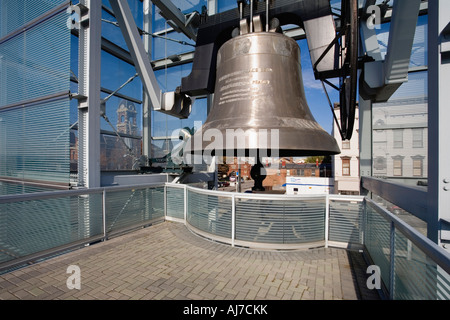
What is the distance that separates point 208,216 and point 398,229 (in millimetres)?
2981

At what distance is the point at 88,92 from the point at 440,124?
5.13m

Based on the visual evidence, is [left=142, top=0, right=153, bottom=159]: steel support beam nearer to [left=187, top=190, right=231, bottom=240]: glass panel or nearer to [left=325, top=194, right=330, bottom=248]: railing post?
[left=187, top=190, right=231, bottom=240]: glass panel

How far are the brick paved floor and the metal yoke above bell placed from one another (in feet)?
5.45

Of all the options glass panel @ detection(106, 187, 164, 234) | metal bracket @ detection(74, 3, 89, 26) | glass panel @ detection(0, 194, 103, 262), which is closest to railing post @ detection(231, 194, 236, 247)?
glass panel @ detection(106, 187, 164, 234)

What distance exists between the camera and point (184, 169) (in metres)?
6.73

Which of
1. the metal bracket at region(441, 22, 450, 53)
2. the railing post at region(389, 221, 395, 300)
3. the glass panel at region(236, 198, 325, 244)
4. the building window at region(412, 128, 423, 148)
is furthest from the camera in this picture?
the building window at region(412, 128, 423, 148)

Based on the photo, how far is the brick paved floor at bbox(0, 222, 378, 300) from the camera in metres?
2.42

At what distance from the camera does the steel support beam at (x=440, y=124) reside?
155cm

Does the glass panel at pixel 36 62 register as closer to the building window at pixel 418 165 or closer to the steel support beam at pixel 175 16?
the steel support beam at pixel 175 16

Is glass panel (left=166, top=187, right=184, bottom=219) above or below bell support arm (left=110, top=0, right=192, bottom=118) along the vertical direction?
below

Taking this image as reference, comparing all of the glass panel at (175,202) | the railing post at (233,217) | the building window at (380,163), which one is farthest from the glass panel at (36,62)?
the building window at (380,163)

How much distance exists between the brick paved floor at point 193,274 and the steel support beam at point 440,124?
1.35 meters

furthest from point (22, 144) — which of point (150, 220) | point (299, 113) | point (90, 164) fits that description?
point (299, 113)

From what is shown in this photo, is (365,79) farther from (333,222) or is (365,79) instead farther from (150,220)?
(150,220)
